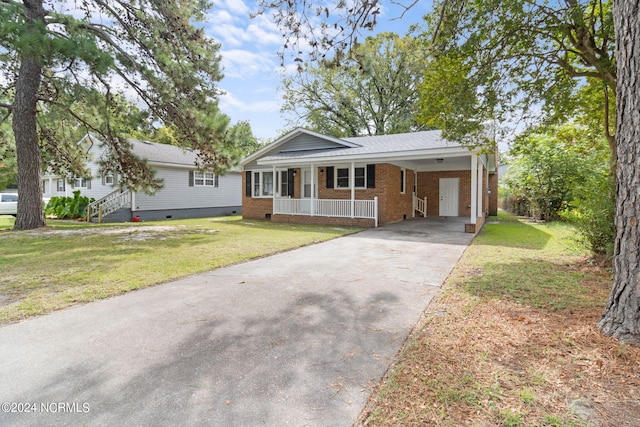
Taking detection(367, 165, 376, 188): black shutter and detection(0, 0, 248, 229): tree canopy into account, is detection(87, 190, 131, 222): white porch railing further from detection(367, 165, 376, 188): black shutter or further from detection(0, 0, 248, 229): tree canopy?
detection(367, 165, 376, 188): black shutter

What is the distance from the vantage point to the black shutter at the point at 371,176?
13481 mm

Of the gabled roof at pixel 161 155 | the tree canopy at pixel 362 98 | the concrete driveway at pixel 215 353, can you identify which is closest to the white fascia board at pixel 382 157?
the gabled roof at pixel 161 155

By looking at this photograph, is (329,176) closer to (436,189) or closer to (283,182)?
(283,182)

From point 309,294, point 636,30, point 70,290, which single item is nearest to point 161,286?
point 70,290

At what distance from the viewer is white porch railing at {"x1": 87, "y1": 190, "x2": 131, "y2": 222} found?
619 inches

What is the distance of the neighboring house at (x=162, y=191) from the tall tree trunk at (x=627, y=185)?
14876 mm

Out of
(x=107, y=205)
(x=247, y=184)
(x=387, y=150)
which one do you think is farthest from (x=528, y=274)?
(x=107, y=205)

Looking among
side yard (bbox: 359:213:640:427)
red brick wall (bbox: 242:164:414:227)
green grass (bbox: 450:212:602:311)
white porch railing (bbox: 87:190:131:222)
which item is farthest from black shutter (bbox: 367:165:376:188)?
white porch railing (bbox: 87:190:131:222)

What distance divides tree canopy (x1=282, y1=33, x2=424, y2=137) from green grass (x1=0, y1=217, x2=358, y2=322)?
21.8 m

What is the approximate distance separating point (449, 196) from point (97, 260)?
1558 centimetres

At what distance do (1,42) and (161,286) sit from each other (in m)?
7.66

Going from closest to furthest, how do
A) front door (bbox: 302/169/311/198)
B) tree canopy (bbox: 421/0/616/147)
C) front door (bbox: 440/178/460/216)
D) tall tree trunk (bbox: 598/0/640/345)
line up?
tall tree trunk (bbox: 598/0/640/345), tree canopy (bbox: 421/0/616/147), front door (bbox: 302/169/311/198), front door (bbox: 440/178/460/216)

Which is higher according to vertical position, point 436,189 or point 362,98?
point 362,98

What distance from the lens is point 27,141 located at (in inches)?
439
